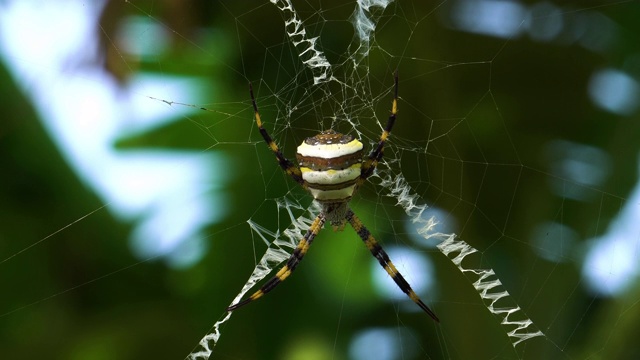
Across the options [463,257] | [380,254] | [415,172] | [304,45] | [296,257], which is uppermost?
[304,45]

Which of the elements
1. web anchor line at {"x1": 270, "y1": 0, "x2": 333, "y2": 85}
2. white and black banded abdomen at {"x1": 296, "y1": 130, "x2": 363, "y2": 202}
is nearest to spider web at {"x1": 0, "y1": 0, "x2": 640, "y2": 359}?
web anchor line at {"x1": 270, "y1": 0, "x2": 333, "y2": 85}

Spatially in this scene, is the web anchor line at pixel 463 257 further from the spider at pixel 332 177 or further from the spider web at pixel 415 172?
the spider at pixel 332 177

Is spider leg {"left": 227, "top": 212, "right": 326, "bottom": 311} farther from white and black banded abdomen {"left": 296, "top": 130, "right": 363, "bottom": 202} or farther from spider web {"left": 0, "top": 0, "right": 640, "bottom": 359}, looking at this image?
white and black banded abdomen {"left": 296, "top": 130, "right": 363, "bottom": 202}

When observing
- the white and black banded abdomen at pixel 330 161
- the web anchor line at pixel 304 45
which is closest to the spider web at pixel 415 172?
the web anchor line at pixel 304 45

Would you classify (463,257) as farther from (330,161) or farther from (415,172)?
(330,161)

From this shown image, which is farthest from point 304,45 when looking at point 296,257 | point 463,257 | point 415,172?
point 463,257

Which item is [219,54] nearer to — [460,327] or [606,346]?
[460,327]

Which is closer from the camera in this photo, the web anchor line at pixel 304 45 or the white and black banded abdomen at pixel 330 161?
the white and black banded abdomen at pixel 330 161
